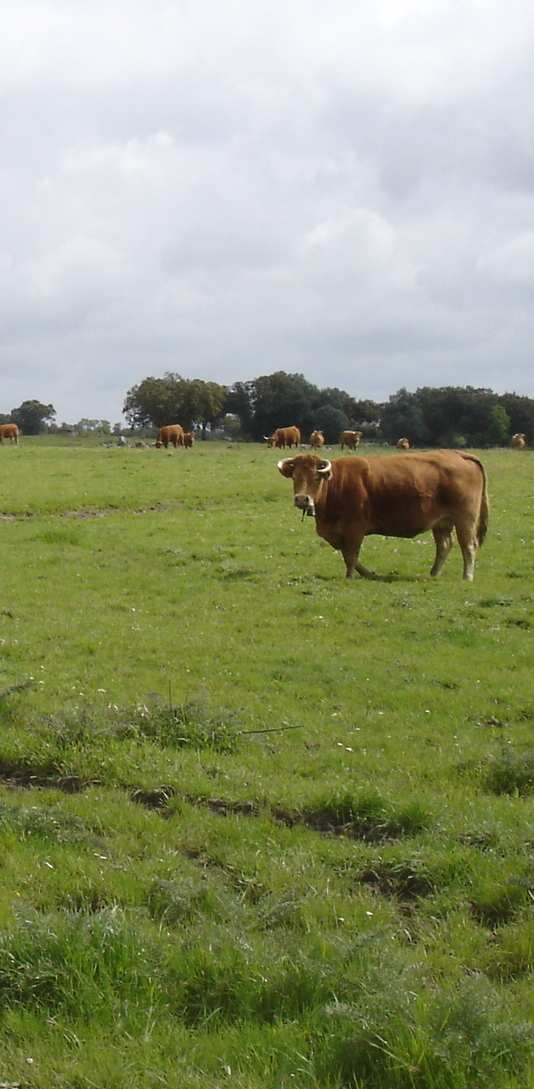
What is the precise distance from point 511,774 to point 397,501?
11.6 m

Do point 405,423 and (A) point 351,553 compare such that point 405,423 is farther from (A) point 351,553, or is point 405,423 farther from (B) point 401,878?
(B) point 401,878

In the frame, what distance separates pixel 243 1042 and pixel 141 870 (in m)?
2.33

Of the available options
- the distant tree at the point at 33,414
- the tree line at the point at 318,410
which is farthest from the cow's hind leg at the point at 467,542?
the distant tree at the point at 33,414

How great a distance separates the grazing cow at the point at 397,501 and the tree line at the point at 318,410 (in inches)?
3022

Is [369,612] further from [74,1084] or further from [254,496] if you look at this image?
[254,496]

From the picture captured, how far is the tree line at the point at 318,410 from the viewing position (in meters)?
98.9

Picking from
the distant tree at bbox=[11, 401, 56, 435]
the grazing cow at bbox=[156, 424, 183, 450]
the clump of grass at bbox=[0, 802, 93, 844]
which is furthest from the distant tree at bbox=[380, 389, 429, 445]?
the clump of grass at bbox=[0, 802, 93, 844]

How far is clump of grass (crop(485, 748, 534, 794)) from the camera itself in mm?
8875

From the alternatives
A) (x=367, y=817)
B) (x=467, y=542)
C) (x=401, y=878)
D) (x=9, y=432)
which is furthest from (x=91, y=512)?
(x=9, y=432)

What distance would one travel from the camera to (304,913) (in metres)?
6.39

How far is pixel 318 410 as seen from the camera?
10556 cm

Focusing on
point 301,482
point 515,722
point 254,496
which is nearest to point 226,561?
point 301,482

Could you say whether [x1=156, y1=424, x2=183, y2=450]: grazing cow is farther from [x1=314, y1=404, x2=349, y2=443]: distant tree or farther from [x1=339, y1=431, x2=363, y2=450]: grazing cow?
[x1=314, y1=404, x2=349, y2=443]: distant tree

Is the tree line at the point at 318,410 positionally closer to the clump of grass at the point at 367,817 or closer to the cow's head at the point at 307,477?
the cow's head at the point at 307,477
